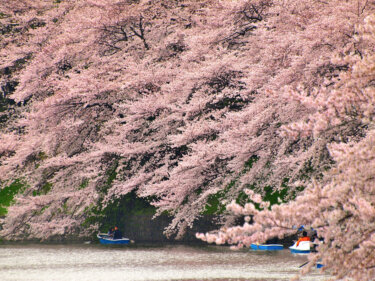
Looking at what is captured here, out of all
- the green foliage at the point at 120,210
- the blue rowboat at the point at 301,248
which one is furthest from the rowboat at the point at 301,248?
the green foliage at the point at 120,210

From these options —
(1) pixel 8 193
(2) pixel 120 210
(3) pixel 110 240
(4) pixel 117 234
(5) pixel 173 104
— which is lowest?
(3) pixel 110 240

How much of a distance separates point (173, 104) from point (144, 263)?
16.1 ft

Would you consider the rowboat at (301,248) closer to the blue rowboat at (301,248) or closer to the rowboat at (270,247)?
the blue rowboat at (301,248)

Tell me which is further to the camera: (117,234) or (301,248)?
(117,234)

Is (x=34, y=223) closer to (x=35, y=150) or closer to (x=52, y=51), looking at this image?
(x=35, y=150)

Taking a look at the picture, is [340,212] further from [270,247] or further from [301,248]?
[270,247]

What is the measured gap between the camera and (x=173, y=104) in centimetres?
1955

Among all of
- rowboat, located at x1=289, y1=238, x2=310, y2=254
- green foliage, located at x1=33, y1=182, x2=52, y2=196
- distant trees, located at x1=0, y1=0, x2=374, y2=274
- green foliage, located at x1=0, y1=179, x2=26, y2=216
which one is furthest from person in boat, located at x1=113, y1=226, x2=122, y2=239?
green foliage, located at x1=0, y1=179, x2=26, y2=216

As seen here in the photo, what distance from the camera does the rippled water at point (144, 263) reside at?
15688 millimetres

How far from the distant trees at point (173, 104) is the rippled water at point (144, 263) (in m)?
1.01

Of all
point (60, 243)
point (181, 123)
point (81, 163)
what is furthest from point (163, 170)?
point (60, 243)

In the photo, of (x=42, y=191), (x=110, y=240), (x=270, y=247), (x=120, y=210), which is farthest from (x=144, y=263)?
(x=42, y=191)

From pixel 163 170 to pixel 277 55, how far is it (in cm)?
567

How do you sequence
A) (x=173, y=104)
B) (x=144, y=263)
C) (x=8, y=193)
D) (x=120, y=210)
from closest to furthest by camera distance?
(x=144, y=263), (x=173, y=104), (x=120, y=210), (x=8, y=193)
